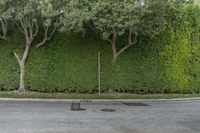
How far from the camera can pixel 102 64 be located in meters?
23.2

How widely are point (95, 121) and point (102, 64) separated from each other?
35.9ft

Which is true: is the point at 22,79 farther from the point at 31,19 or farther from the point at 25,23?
the point at 31,19

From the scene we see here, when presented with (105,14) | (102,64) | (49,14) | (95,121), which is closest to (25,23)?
(49,14)

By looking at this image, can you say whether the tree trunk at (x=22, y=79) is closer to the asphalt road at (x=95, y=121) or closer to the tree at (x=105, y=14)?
the tree at (x=105, y=14)

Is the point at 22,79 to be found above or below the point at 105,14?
below

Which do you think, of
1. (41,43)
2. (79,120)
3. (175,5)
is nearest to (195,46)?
(175,5)

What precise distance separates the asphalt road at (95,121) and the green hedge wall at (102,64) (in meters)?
7.20

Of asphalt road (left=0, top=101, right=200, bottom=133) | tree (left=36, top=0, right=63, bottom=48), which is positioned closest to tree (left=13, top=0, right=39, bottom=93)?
tree (left=36, top=0, right=63, bottom=48)

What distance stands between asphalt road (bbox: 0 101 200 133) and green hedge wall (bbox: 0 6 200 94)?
7203 mm

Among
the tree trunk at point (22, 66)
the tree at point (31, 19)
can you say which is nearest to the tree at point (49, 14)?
the tree at point (31, 19)

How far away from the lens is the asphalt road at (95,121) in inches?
427

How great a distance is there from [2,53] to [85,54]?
489 centimetres

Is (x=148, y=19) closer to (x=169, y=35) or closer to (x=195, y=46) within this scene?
(x=169, y=35)

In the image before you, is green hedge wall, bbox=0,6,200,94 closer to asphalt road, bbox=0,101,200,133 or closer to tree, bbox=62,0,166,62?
tree, bbox=62,0,166,62
